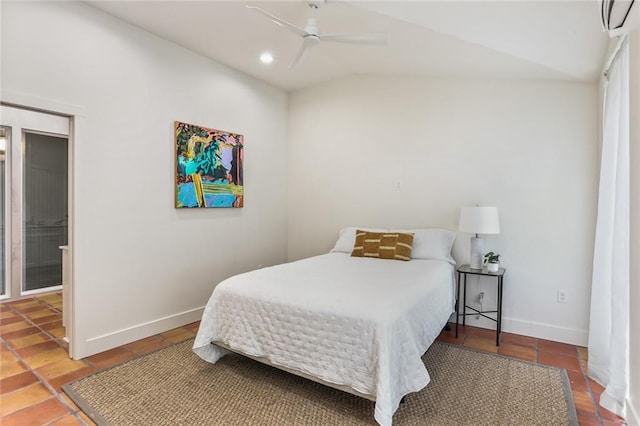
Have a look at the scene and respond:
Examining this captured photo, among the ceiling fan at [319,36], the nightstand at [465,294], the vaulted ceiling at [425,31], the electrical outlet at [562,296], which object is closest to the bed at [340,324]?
the nightstand at [465,294]

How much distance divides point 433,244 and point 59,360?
135 inches

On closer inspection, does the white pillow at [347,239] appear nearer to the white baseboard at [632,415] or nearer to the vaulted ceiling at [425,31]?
the vaulted ceiling at [425,31]

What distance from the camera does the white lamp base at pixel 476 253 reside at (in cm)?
331

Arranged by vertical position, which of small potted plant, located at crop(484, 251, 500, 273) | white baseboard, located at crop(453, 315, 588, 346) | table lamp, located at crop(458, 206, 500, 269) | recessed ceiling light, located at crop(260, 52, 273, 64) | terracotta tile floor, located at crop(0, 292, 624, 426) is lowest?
terracotta tile floor, located at crop(0, 292, 624, 426)

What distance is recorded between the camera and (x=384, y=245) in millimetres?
3586

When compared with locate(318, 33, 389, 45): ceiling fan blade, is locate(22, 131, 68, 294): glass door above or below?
below

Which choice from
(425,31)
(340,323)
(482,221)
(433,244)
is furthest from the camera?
(433,244)

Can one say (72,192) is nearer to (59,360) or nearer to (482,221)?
(59,360)

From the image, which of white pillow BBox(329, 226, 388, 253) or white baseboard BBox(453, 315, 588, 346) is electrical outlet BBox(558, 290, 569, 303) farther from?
white pillow BBox(329, 226, 388, 253)

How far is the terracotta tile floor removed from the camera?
82.2 inches

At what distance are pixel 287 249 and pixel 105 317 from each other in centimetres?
242

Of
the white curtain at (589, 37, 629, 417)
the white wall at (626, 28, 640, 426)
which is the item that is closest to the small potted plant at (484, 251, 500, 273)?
the white curtain at (589, 37, 629, 417)

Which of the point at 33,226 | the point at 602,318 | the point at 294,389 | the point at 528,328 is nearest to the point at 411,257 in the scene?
the point at 528,328

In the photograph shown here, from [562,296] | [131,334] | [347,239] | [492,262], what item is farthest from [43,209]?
[562,296]
